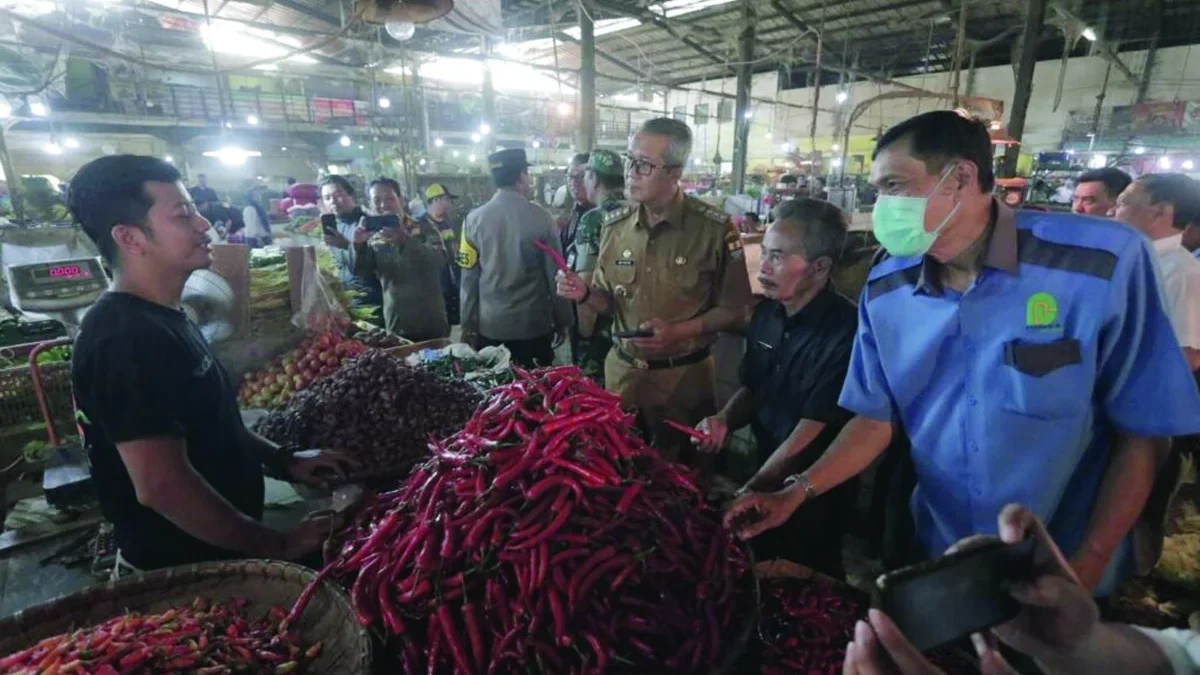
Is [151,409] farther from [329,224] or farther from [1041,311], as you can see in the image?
[329,224]

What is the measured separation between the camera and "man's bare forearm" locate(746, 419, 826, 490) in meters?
2.30

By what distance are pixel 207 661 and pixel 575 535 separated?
3.24 feet

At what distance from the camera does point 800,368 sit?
9.03 feet

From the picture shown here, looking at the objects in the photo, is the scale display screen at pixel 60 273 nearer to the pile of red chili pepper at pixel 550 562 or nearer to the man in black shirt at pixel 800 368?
the pile of red chili pepper at pixel 550 562

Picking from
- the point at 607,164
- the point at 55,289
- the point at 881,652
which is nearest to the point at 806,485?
the point at 881,652

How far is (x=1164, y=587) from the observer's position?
3.41 meters

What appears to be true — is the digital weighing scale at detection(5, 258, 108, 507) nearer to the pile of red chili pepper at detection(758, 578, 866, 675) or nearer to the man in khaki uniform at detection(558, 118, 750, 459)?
the man in khaki uniform at detection(558, 118, 750, 459)

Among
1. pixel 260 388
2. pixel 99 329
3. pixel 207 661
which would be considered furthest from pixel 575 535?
pixel 260 388

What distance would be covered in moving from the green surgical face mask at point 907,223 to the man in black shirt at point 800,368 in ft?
2.35

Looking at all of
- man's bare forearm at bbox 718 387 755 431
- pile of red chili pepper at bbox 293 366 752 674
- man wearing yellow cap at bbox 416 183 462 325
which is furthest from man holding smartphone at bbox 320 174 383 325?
pile of red chili pepper at bbox 293 366 752 674

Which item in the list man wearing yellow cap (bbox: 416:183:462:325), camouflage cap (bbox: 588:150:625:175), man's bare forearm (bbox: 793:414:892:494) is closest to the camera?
man's bare forearm (bbox: 793:414:892:494)

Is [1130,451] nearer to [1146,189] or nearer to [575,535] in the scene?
[575,535]

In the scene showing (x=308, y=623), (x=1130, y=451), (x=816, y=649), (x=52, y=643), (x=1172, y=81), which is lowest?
(x=816, y=649)

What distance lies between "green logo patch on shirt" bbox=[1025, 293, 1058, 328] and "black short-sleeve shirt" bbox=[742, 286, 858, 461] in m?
0.86
